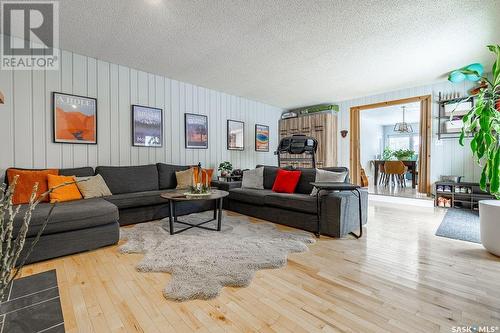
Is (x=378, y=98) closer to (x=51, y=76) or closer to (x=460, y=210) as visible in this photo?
(x=460, y=210)

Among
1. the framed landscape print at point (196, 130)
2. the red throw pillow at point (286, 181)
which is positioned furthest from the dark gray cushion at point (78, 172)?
the red throw pillow at point (286, 181)

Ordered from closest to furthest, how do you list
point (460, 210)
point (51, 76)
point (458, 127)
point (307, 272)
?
point (307, 272) < point (51, 76) < point (460, 210) < point (458, 127)

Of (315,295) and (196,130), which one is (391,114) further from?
(315,295)

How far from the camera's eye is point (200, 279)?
76.5 inches

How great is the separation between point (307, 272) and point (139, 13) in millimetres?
3111

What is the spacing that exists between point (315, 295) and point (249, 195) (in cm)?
231

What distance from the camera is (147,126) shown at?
436 centimetres

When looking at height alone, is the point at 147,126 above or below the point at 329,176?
above

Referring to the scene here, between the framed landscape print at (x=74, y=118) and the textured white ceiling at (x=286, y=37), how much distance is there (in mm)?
708

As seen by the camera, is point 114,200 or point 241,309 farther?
point 114,200

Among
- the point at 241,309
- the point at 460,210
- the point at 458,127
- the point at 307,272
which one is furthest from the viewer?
the point at 458,127

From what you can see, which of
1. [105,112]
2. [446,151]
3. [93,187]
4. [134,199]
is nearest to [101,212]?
[134,199]

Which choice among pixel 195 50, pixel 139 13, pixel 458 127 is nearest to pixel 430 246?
pixel 458 127

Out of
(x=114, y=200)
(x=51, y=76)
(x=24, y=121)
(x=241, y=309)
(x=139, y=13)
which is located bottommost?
(x=241, y=309)
